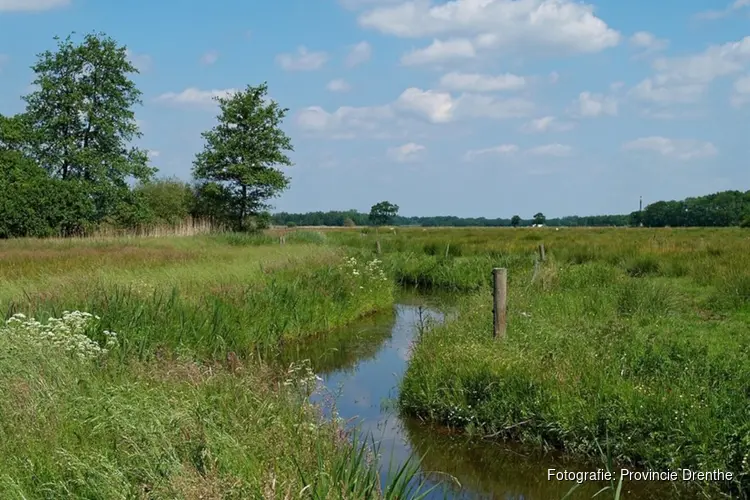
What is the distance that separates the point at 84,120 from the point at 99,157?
2.20 meters

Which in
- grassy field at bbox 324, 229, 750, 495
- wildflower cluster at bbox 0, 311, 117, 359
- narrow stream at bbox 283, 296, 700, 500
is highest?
wildflower cluster at bbox 0, 311, 117, 359

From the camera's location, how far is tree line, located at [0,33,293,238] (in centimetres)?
2878

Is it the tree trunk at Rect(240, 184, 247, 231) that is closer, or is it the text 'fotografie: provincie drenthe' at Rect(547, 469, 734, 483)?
the text 'fotografie: provincie drenthe' at Rect(547, 469, 734, 483)

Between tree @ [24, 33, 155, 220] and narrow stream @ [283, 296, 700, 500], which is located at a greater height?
tree @ [24, 33, 155, 220]

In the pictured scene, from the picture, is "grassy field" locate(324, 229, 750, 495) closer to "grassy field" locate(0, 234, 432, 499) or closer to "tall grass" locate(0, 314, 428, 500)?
"grassy field" locate(0, 234, 432, 499)

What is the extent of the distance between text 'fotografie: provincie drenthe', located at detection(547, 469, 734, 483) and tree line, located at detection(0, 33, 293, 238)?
27847mm

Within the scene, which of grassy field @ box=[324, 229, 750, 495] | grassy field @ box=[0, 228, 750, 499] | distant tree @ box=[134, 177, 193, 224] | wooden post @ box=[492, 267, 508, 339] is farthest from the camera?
distant tree @ box=[134, 177, 193, 224]

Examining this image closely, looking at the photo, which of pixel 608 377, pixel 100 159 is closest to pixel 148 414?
pixel 608 377

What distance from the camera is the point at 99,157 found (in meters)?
31.6

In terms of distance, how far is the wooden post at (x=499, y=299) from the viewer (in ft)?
27.9

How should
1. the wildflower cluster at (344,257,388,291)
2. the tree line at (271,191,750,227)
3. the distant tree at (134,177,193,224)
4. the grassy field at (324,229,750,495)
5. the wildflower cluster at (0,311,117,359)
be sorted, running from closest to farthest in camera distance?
the grassy field at (324,229,750,495)
the wildflower cluster at (0,311,117,359)
the wildflower cluster at (344,257,388,291)
the distant tree at (134,177,193,224)
the tree line at (271,191,750,227)

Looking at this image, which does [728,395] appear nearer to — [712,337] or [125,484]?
[712,337]

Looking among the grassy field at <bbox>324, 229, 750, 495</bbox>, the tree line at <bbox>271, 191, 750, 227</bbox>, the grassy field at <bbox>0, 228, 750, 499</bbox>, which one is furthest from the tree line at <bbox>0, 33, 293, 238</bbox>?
the tree line at <bbox>271, 191, 750, 227</bbox>

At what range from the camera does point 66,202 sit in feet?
95.4
